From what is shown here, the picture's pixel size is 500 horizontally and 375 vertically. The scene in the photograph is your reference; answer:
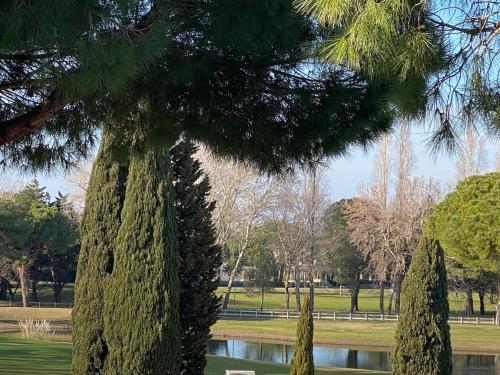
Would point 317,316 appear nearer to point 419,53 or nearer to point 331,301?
point 331,301

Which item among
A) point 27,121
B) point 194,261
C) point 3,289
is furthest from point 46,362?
point 3,289

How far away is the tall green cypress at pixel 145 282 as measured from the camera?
434 inches

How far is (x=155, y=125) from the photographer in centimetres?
543

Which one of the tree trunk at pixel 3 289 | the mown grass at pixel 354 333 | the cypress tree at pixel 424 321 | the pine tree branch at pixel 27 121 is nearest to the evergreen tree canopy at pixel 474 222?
the mown grass at pixel 354 333

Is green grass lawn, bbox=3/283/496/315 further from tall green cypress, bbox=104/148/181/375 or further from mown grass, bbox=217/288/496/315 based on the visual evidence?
tall green cypress, bbox=104/148/181/375

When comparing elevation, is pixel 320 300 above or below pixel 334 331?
above

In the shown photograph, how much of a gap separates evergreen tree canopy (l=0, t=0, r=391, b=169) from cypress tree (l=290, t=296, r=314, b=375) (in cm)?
844

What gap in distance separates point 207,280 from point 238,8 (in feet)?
29.9

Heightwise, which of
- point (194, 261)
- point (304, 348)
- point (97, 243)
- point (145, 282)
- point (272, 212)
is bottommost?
point (304, 348)

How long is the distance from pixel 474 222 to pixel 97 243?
48.6 feet

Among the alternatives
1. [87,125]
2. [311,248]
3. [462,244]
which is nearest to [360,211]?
[311,248]

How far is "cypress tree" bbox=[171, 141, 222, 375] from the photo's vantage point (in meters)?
12.6

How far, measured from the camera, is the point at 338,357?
27.2 metres

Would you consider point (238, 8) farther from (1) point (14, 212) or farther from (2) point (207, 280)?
(1) point (14, 212)
